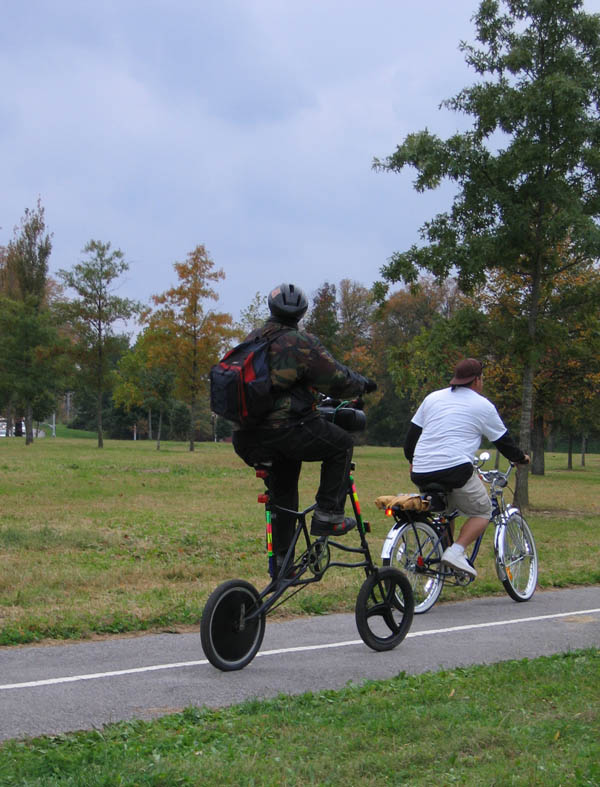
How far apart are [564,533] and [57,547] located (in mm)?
→ 7685

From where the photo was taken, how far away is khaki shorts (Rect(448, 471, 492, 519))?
7.64 m

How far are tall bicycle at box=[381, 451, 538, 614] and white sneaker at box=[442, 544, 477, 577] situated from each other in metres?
0.12

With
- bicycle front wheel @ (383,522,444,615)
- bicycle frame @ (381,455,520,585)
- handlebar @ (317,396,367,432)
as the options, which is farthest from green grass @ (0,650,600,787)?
bicycle frame @ (381,455,520,585)

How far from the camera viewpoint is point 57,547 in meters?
10.7

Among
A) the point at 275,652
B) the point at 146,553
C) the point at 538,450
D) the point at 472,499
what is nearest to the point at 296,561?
the point at 275,652

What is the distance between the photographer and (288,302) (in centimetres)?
528

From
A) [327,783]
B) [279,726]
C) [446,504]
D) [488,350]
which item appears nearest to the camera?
[327,783]

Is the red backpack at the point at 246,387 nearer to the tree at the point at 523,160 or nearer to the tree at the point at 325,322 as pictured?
the tree at the point at 523,160

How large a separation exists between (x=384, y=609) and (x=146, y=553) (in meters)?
5.33

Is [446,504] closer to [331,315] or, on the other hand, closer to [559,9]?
[559,9]

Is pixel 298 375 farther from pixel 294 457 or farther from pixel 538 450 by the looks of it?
pixel 538 450

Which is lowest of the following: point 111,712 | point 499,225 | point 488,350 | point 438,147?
point 111,712

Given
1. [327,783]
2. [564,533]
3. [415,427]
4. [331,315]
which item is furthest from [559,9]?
[331,315]

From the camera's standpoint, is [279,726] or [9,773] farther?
[279,726]
